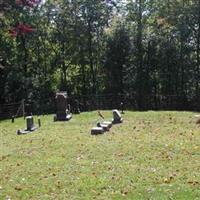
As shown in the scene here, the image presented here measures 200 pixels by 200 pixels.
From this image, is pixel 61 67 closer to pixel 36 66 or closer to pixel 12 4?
pixel 36 66

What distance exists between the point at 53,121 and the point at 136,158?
14512 mm

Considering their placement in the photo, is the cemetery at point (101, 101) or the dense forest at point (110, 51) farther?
the dense forest at point (110, 51)

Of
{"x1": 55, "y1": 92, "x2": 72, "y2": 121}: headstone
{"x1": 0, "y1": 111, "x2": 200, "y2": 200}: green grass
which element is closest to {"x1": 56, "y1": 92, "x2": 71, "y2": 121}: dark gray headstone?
{"x1": 55, "y1": 92, "x2": 72, "y2": 121}: headstone

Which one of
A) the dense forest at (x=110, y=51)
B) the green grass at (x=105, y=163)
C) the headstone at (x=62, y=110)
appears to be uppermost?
the dense forest at (x=110, y=51)

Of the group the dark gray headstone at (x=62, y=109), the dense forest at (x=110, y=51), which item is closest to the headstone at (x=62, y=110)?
the dark gray headstone at (x=62, y=109)

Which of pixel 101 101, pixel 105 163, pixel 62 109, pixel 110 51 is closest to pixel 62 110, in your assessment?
pixel 62 109

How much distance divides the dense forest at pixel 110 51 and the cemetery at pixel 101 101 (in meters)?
0.10

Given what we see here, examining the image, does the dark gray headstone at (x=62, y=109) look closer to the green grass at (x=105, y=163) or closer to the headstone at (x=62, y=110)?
the headstone at (x=62, y=110)

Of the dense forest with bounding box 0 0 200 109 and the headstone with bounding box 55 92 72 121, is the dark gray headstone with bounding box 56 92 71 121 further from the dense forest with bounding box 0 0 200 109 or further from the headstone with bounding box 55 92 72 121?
the dense forest with bounding box 0 0 200 109

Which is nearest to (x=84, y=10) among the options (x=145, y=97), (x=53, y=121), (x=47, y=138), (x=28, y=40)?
(x=28, y=40)

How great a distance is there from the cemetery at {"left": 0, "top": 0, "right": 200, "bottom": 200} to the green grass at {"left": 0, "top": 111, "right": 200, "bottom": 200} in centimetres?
3

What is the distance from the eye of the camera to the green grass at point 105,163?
11.4 meters

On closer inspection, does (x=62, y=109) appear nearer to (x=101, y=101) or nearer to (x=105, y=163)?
(x=101, y=101)

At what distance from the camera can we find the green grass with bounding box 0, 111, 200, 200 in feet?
37.5
